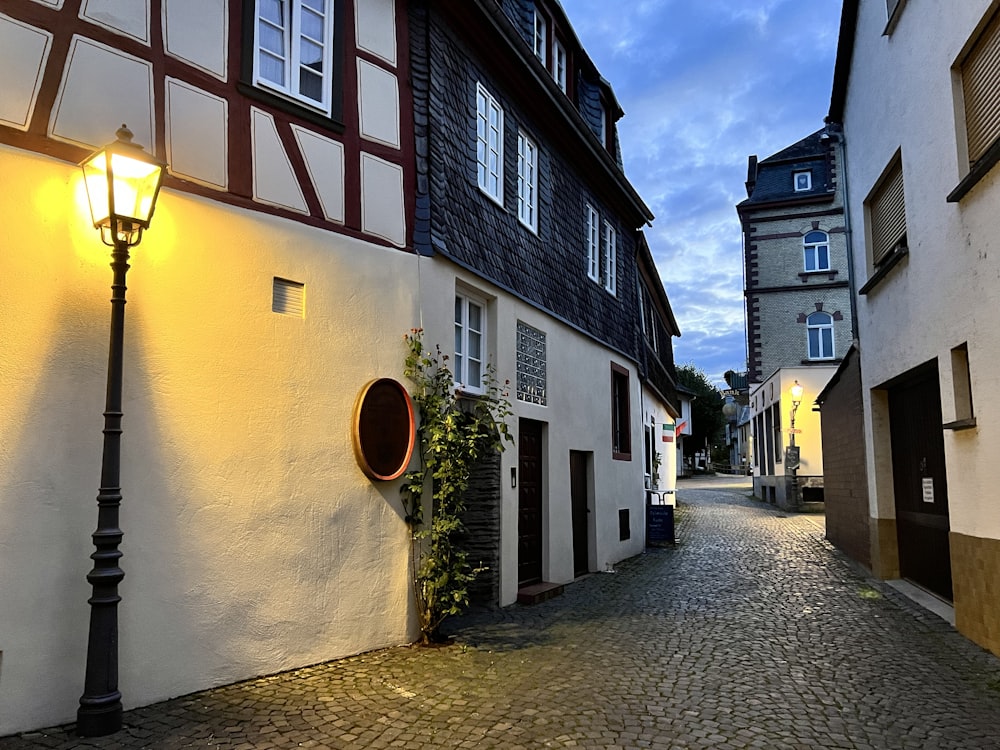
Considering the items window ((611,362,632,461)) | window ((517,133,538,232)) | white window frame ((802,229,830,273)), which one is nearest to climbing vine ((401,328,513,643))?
window ((517,133,538,232))

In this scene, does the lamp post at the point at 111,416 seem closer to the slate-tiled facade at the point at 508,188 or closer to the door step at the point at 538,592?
the slate-tiled facade at the point at 508,188

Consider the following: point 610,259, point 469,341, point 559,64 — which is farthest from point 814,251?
point 469,341

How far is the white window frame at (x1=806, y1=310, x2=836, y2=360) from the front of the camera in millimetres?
28922

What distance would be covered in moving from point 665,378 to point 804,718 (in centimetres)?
1993

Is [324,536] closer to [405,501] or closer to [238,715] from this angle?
[405,501]

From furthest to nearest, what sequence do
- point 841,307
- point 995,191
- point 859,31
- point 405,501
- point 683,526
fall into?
point 841,307, point 683,526, point 859,31, point 405,501, point 995,191

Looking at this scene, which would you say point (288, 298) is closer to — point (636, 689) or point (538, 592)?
point (636, 689)

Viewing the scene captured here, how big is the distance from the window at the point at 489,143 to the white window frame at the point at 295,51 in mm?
2475

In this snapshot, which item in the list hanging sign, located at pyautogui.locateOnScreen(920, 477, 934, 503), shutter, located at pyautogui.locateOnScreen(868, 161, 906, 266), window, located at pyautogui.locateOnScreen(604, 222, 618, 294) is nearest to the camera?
hanging sign, located at pyautogui.locateOnScreen(920, 477, 934, 503)

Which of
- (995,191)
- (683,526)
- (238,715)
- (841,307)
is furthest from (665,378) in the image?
(238,715)

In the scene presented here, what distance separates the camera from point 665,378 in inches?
971

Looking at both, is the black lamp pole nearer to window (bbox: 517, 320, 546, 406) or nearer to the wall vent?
the wall vent

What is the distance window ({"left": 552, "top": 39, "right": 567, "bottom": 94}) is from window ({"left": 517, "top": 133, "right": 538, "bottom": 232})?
2174 millimetres

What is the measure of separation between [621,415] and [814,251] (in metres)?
18.8
